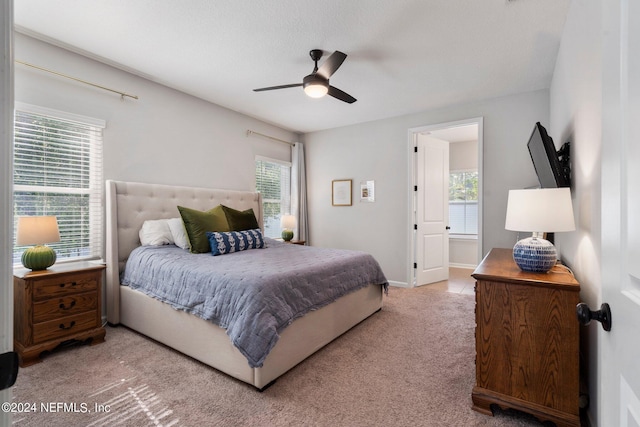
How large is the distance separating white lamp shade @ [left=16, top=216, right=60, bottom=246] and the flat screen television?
12.2 feet

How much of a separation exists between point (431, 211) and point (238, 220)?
118 inches

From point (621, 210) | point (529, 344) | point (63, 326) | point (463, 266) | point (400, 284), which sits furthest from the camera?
point (463, 266)

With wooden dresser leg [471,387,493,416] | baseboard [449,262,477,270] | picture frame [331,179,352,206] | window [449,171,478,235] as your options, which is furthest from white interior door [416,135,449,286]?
wooden dresser leg [471,387,493,416]

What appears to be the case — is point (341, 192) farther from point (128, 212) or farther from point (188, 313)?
point (188, 313)

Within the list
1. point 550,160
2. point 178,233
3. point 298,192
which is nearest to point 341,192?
point 298,192

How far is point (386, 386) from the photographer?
1983mm

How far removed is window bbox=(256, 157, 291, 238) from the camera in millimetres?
4938

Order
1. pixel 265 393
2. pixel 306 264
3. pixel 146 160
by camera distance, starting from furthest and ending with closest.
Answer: pixel 146 160 → pixel 306 264 → pixel 265 393

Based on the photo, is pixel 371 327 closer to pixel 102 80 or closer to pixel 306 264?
pixel 306 264

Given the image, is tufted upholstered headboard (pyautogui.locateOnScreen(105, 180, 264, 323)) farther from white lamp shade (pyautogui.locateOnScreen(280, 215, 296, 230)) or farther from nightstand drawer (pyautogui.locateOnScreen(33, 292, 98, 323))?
white lamp shade (pyautogui.locateOnScreen(280, 215, 296, 230))

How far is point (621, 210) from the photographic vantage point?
65cm

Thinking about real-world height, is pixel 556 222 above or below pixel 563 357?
above

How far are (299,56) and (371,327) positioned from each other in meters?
2.74

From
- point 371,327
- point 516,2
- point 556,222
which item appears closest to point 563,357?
point 556,222
